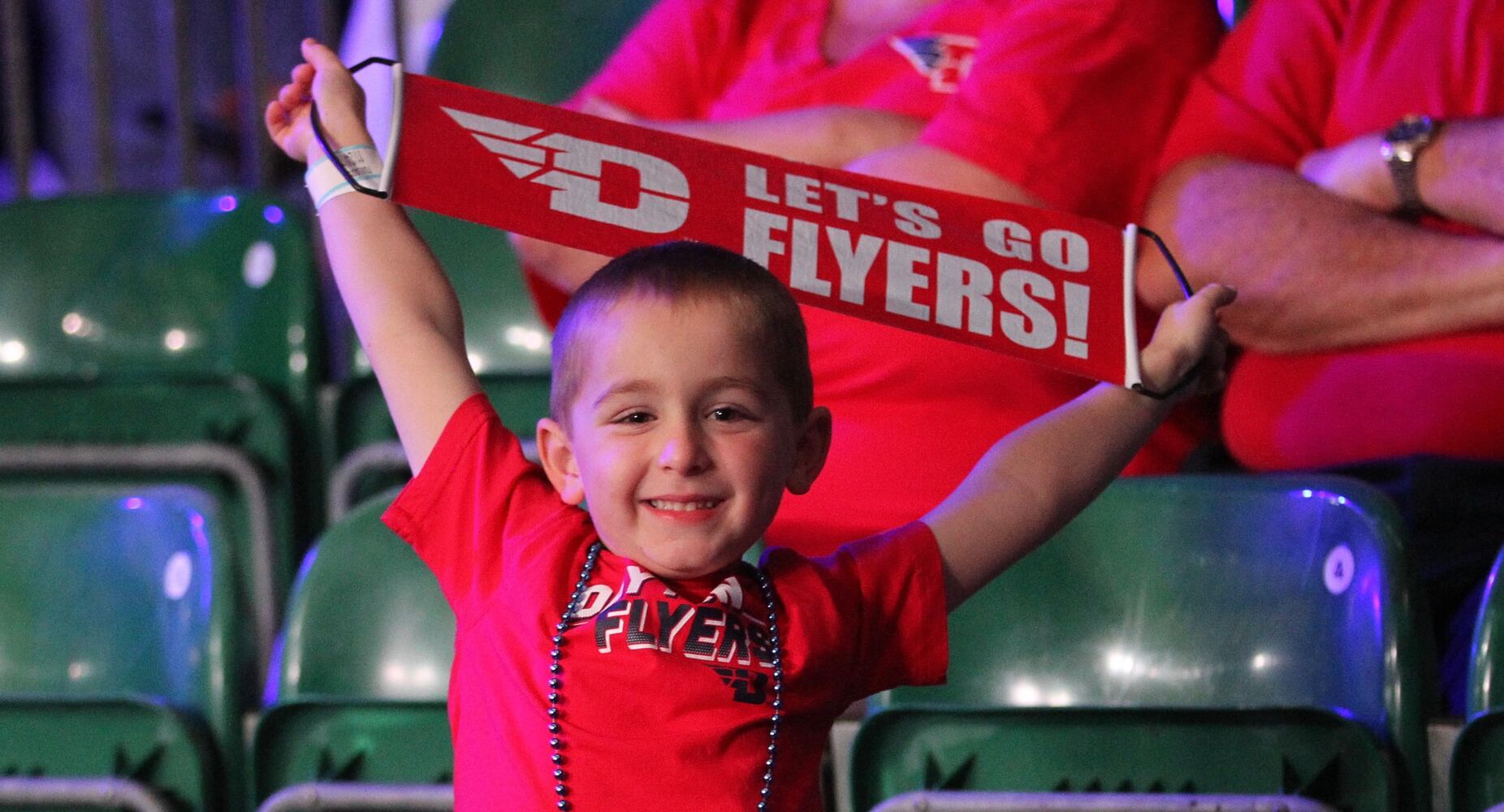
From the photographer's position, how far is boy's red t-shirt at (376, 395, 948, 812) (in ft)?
3.74

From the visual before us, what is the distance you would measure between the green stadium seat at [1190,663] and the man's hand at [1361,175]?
0.46 metres

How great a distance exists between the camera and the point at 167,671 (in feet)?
5.73

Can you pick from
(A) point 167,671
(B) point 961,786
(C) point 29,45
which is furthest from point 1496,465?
(C) point 29,45

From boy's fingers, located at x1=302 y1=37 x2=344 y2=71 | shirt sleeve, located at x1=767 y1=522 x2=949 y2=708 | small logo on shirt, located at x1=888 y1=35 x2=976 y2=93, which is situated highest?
small logo on shirt, located at x1=888 y1=35 x2=976 y2=93

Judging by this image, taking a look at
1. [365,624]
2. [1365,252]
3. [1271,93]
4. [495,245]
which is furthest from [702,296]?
[495,245]

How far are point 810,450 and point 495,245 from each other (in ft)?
5.00

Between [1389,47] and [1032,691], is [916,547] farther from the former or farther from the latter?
[1389,47]

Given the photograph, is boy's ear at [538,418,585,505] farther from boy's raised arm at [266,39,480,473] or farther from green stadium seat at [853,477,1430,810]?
green stadium seat at [853,477,1430,810]

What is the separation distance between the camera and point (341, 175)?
1.21 meters

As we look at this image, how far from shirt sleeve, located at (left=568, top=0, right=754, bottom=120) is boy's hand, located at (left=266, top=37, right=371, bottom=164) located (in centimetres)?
109

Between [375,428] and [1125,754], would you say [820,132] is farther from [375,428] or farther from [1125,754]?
[1125,754]

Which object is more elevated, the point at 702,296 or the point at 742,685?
the point at 702,296

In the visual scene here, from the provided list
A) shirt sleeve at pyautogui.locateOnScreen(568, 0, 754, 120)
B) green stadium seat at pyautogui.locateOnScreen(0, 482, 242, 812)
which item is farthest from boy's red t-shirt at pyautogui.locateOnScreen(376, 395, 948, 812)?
shirt sleeve at pyautogui.locateOnScreen(568, 0, 754, 120)

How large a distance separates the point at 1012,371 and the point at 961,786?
0.53m
